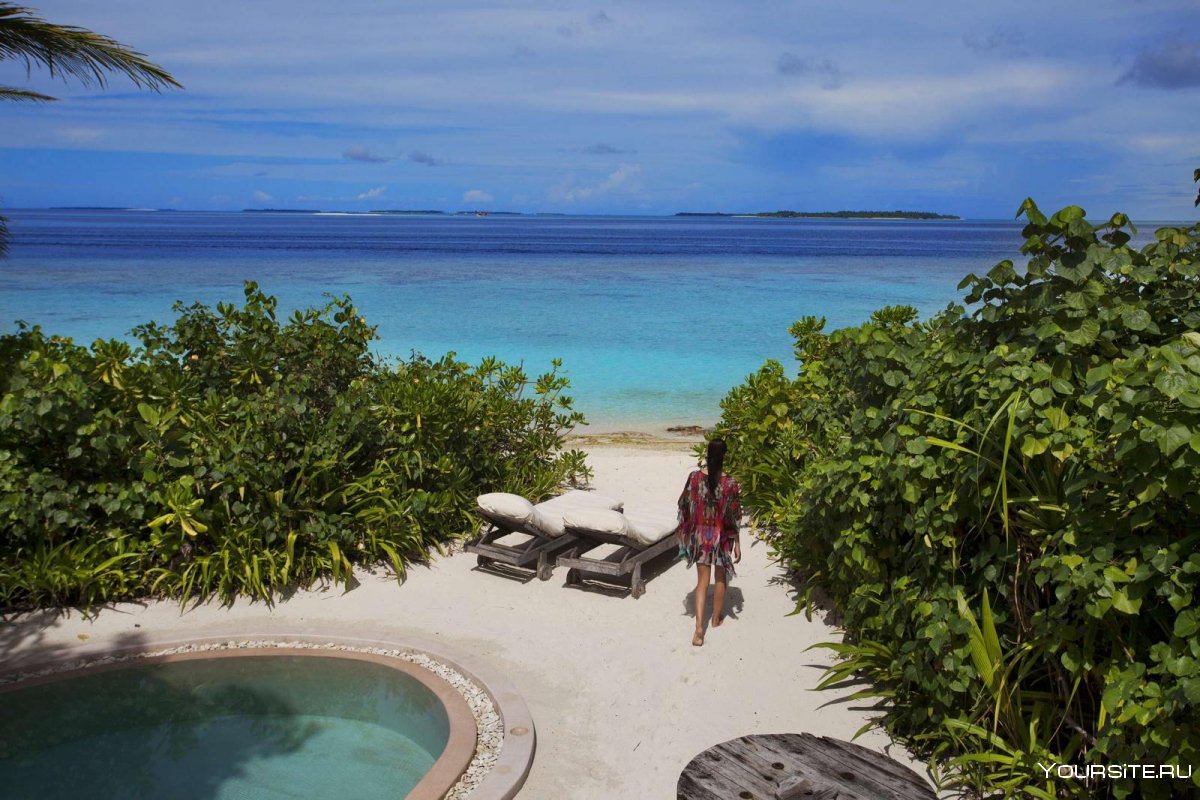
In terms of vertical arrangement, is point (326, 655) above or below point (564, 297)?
below

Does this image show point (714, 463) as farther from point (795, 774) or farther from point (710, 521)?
point (795, 774)

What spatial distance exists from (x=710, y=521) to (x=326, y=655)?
2.60 m

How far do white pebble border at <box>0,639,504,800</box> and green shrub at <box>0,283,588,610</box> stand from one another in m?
0.61

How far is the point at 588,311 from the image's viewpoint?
31969mm

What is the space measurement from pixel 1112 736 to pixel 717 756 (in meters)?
1.50

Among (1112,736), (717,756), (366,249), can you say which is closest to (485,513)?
(717,756)

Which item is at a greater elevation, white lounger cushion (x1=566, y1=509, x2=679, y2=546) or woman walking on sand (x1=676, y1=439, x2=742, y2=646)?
woman walking on sand (x1=676, y1=439, x2=742, y2=646)

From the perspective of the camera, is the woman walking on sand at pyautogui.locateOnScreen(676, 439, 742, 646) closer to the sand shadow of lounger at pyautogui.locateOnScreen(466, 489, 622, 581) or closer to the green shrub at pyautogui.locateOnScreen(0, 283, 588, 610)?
the sand shadow of lounger at pyautogui.locateOnScreen(466, 489, 622, 581)

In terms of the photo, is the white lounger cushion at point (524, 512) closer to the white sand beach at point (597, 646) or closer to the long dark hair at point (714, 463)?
the white sand beach at point (597, 646)

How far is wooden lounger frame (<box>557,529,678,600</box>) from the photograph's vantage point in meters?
6.55

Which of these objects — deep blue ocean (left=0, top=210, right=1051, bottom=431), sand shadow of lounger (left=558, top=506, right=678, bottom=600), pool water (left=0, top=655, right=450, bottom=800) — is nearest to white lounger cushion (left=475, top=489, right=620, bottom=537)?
sand shadow of lounger (left=558, top=506, right=678, bottom=600)

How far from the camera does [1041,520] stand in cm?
379

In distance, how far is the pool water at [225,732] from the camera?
4.35m

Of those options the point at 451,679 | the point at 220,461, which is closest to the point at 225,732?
the point at 451,679
